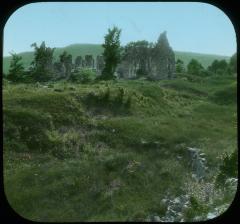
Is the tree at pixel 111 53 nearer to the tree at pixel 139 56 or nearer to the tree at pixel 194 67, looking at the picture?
the tree at pixel 139 56

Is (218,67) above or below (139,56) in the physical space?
below

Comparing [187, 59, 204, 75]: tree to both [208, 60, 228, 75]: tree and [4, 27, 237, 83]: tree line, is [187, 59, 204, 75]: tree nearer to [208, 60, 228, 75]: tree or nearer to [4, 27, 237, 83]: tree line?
[208, 60, 228, 75]: tree

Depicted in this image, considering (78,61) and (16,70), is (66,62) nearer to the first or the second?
(78,61)

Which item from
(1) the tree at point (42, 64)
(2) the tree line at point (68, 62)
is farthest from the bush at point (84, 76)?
(1) the tree at point (42, 64)

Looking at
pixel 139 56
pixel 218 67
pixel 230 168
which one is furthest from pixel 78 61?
pixel 230 168

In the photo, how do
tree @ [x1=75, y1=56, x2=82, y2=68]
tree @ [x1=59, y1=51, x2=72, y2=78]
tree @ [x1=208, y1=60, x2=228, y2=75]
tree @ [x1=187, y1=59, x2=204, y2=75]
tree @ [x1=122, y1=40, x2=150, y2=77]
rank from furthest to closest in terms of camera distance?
tree @ [x1=208, y1=60, x2=228, y2=75]
tree @ [x1=187, y1=59, x2=204, y2=75]
tree @ [x1=75, y1=56, x2=82, y2=68]
tree @ [x1=122, y1=40, x2=150, y2=77]
tree @ [x1=59, y1=51, x2=72, y2=78]

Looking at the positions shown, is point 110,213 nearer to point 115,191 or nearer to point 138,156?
point 115,191

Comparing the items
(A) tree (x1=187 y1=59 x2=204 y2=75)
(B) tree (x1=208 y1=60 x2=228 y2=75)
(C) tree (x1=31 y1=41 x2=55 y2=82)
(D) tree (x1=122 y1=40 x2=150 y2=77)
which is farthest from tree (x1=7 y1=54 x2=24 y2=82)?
(B) tree (x1=208 y1=60 x2=228 y2=75)

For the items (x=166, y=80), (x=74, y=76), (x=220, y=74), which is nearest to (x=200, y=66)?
(x=220, y=74)
